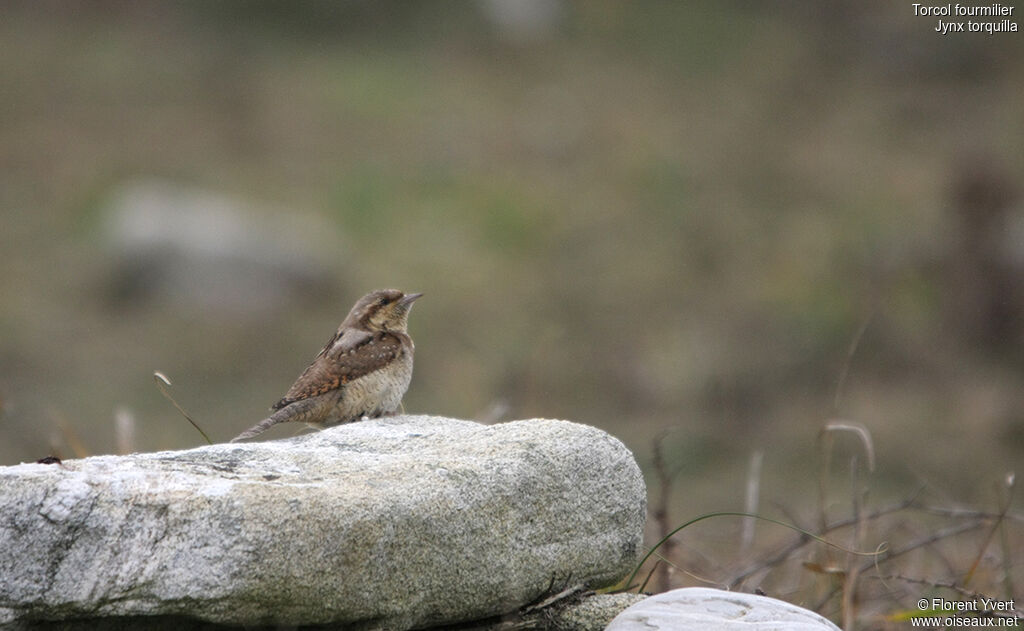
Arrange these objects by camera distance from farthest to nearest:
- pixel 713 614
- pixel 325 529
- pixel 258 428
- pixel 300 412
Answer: pixel 300 412, pixel 258 428, pixel 713 614, pixel 325 529

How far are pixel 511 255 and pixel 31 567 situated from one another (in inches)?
472

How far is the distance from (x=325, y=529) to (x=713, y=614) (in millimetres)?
1117

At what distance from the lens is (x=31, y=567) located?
280 centimetres

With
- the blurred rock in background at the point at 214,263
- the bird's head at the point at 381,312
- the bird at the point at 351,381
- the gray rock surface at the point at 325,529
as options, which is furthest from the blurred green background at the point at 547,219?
the gray rock surface at the point at 325,529

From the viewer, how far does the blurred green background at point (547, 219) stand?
11133mm

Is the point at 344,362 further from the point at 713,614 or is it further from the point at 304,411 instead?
the point at 713,614

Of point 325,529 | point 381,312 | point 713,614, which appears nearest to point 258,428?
point 381,312

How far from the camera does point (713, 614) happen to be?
3346 millimetres

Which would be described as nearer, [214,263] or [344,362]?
[344,362]

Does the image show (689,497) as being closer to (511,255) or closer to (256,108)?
(511,255)

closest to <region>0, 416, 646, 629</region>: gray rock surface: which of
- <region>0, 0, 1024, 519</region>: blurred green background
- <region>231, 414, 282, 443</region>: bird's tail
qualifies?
<region>231, 414, 282, 443</region>: bird's tail

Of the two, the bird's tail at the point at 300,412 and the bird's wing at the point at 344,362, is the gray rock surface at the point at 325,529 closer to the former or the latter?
the bird's tail at the point at 300,412

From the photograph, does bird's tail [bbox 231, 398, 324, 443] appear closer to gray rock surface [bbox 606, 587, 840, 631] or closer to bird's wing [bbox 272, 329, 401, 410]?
bird's wing [bbox 272, 329, 401, 410]

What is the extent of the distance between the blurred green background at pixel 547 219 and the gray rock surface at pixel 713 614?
2.48 meters
